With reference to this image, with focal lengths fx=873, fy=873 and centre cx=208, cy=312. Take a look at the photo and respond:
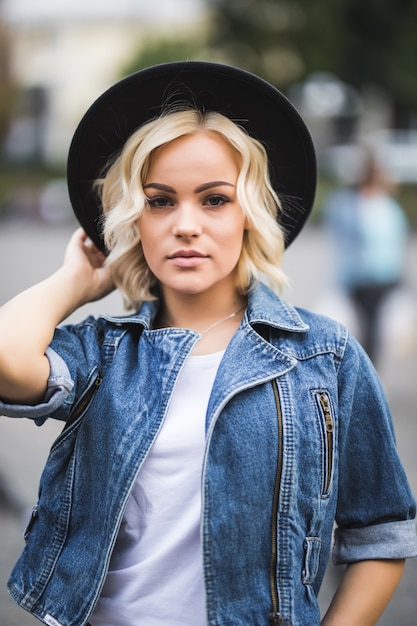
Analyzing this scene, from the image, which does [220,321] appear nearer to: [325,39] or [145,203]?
[145,203]

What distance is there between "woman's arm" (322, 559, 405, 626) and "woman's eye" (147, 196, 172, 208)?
944 millimetres

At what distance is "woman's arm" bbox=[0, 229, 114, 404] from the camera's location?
1871mm

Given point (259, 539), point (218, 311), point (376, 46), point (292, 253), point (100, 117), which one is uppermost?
point (376, 46)

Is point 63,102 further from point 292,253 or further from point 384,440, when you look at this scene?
point 384,440

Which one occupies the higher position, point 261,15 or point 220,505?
point 261,15

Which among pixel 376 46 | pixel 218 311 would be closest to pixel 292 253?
pixel 218 311

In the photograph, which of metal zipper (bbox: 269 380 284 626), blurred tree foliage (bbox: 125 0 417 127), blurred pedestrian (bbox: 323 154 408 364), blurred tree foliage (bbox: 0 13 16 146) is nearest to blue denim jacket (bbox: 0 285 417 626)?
metal zipper (bbox: 269 380 284 626)

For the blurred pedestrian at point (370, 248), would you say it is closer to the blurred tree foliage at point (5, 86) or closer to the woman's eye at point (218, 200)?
the woman's eye at point (218, 200)

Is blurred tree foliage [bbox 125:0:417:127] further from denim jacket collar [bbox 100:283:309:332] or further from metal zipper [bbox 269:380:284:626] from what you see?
metal zipper [bbox 269:380:284:626]

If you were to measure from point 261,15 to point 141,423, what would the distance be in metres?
37.8

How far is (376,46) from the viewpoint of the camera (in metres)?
36.7

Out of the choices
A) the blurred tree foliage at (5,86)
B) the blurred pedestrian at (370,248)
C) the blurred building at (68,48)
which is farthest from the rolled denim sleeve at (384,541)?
the blurred building at (68,48)

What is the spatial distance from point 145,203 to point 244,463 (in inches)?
25.2

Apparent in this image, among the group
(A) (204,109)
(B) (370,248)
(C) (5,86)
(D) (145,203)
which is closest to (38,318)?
(D) (145,203)
